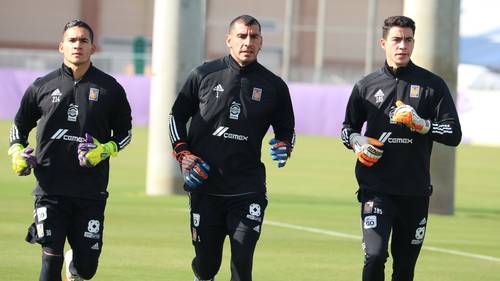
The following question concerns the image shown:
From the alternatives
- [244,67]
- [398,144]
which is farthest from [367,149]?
[244,67]

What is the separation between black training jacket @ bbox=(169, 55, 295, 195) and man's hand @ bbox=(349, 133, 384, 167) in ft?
1.96

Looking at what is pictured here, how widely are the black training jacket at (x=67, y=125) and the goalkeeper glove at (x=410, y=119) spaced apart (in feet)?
7.20

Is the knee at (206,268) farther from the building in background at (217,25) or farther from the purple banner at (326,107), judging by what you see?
the building in background at (217,25)

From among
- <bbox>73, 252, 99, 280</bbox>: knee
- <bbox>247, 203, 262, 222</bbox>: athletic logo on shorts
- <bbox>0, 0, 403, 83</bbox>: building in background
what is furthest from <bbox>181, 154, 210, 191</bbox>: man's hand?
<bbox>0, 0, 403, 83</bbox>: building in background

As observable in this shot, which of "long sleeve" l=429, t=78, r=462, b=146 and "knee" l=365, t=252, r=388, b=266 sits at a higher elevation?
"long sleeve" l=429, t=78, r=462, b=146

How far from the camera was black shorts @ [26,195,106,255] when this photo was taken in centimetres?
1031

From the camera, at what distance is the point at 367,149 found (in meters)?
10.3

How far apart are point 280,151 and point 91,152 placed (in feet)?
4.91

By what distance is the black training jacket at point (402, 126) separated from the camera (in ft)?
34.5

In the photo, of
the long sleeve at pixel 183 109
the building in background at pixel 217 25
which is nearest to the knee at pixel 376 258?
the long sleeve at pixel 183 109

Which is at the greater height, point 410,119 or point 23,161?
point 410,119

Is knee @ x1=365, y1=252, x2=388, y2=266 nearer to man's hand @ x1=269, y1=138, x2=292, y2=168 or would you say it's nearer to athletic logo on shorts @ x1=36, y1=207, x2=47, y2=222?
man's hand @ x1=269, y1=138, x2=292, y2=168

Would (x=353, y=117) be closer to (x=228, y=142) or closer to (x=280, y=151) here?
(x=280, y=151)

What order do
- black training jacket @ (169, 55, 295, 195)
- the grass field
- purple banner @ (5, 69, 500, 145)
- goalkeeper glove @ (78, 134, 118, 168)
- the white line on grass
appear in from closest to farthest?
1. goalkeeper glove @ (78, 134, 118, 168)
2. black training jacket @ (169, 55, 295, 195)
3. the grass field
4. the white line on grass
5. purple banner @ (5, 69, 500, 145)
